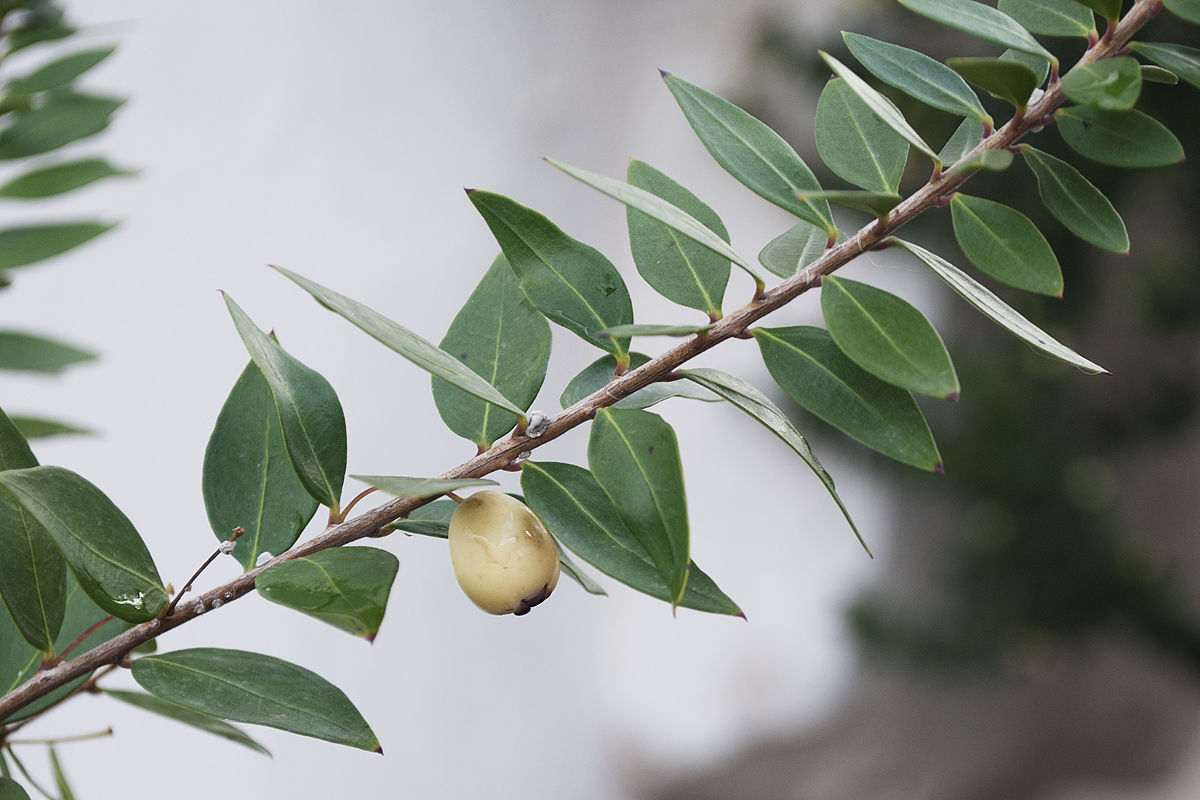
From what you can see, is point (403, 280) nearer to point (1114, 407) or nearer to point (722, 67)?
point (722, 67)

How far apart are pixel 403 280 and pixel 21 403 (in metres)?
0.48

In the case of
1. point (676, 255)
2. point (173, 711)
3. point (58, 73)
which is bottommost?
point (173, 711)

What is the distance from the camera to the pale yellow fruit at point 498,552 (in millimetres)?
169

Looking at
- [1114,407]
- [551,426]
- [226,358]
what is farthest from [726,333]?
[1114,407]

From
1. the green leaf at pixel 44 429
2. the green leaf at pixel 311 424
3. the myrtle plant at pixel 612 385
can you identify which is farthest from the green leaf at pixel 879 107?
the green leaf at pixel 44 429

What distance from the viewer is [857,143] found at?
0.64ft

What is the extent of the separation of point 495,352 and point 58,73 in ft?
0.79

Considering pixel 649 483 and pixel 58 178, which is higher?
pixel 58 178

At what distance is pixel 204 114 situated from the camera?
0.99 metres

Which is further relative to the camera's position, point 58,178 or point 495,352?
point 58,178

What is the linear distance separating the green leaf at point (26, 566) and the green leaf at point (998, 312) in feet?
0.58

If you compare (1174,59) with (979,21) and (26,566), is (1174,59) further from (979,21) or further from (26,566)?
(26,566)

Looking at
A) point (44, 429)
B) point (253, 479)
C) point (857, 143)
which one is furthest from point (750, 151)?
point (44, 429)

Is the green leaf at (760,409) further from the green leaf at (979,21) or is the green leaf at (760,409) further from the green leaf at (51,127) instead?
the green leaf at (51,127)
